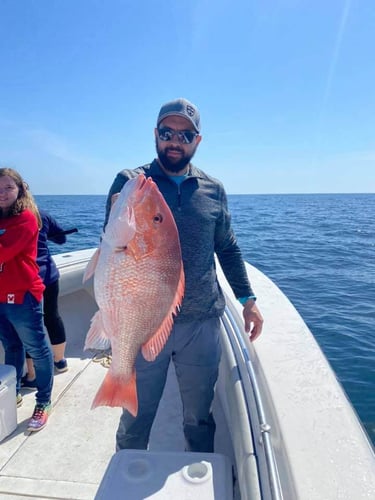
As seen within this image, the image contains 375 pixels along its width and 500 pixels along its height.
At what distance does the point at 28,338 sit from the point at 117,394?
1.30 meters

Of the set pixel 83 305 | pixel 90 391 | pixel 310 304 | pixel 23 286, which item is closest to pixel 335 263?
pixel 310 304

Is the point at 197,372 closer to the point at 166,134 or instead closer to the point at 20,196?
the point at 166,134

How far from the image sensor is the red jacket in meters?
2.35

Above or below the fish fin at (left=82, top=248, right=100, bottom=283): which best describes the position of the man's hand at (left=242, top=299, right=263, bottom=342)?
below

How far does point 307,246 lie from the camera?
1393 cm

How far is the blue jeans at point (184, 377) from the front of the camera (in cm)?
184

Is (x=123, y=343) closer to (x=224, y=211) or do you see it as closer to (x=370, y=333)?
(x=224, y=211)

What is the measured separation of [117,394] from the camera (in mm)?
1514

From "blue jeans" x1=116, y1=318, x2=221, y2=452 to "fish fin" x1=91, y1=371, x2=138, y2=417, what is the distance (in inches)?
11.3

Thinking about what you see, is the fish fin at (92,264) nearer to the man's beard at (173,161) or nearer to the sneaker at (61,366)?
the man's beard at (173,161)

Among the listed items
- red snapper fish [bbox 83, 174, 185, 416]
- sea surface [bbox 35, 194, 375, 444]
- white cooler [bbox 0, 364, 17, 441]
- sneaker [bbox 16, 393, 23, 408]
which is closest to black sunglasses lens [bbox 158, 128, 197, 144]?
red snapper fish [bbox 83, 174, 185, 416]

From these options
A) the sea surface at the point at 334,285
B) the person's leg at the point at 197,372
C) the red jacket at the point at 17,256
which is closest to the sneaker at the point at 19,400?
the red jacket at the point at 17,256

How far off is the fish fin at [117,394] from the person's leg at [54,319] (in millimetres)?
1777

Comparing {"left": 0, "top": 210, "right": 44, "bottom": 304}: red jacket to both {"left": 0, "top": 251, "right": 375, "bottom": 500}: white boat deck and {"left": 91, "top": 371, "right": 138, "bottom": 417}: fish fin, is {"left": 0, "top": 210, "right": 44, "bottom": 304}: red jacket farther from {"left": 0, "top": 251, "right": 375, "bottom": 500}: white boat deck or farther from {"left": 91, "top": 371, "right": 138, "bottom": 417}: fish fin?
{"left": 91, "top": 371, "right": 138, "bottom": 417}: fish fin
